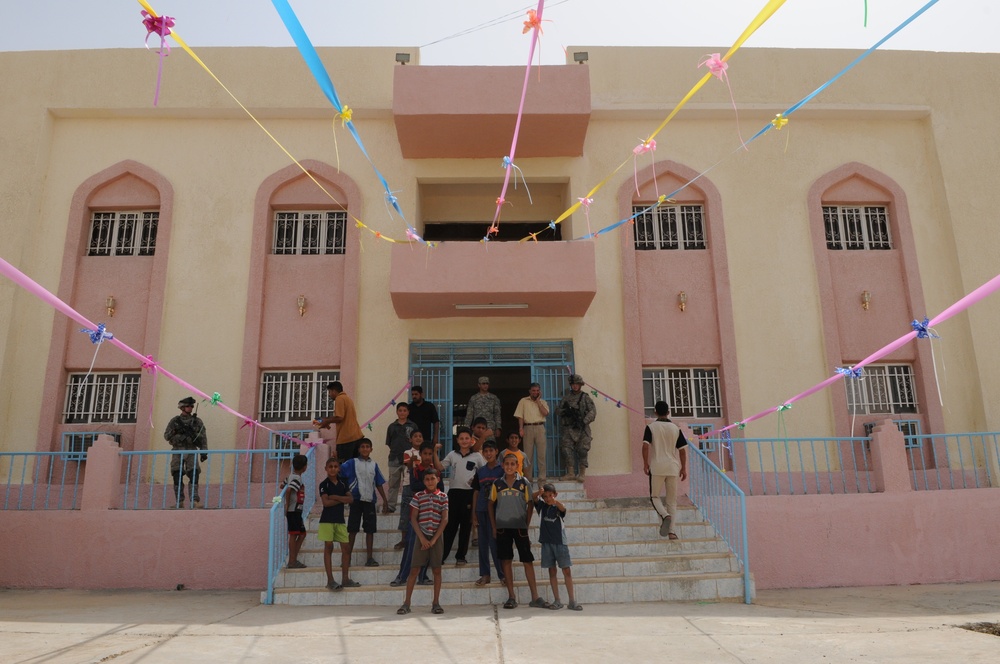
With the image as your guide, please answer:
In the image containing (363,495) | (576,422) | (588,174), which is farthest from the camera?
(588,174)

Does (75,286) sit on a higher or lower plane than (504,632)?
higher

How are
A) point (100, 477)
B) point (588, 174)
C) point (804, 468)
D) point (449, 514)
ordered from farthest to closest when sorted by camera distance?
point (588, 174), point (804, 468), point (100, 477), point (449, 514)

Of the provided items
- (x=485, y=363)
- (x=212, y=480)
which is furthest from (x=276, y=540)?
(x=485, y=363)

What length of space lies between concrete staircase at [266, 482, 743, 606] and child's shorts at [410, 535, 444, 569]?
498mm

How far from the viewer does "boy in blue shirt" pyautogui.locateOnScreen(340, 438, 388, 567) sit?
8.09 metres

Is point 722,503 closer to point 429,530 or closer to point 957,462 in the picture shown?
point 429,530

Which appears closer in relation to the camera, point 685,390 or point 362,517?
point 362,517

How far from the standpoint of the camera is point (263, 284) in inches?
474

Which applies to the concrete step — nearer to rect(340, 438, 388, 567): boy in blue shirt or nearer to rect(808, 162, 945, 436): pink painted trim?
rect(340, 438, 388, 567): boy in blue shirt

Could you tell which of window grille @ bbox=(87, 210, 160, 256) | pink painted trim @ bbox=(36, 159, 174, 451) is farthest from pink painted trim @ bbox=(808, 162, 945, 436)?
window grille @ bbox=(87, 210, 160, 256)

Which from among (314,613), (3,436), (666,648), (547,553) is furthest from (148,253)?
(666,648)

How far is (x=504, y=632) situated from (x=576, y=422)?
201 inches

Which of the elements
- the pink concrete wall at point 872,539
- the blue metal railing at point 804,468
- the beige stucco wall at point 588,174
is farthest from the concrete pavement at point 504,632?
the beige stucco wall at point 588,174

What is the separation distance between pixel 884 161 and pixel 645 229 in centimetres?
408
